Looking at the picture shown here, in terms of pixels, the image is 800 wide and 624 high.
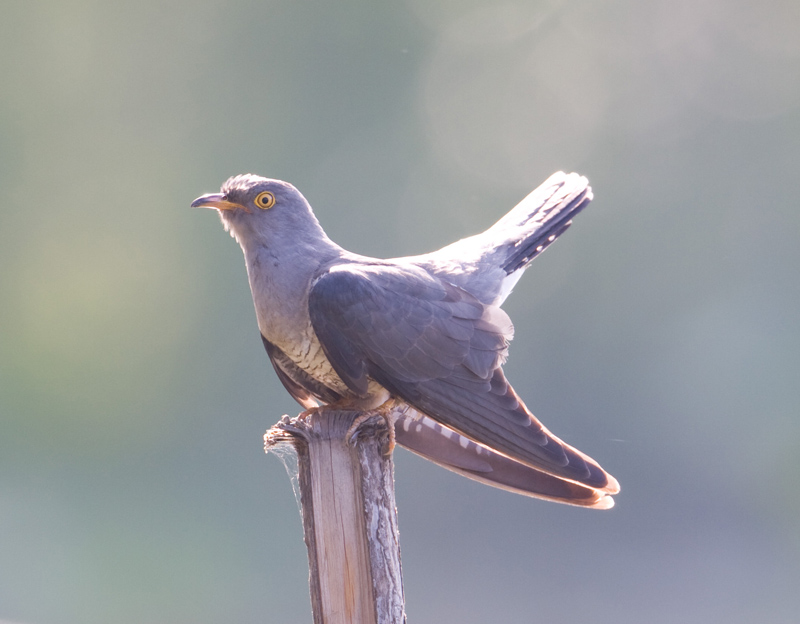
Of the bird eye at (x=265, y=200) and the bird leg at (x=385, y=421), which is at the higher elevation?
the bird eye at (x=265, y=200)

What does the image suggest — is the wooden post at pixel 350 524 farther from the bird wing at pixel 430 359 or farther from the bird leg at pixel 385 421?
the bird wing at pixel 430 359

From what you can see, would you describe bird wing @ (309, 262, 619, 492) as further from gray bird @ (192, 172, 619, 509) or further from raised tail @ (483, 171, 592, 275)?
raised tail @ (483, 171, 592, 275)

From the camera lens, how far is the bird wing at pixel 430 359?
7.30ft

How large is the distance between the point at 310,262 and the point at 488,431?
840mm

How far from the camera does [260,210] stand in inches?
101

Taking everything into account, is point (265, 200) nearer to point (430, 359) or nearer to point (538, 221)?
point (430, 359)

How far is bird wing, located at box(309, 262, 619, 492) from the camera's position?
7.30 feet

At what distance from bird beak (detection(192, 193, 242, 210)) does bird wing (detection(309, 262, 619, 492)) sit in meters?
0.49

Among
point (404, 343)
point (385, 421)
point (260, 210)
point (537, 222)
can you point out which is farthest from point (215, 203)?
point (537, 222)

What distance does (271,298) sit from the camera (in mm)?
2441

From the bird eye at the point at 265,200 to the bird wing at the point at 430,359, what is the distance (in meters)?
0.37

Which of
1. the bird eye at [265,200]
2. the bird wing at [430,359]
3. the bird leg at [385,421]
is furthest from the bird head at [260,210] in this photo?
the bird leg at [385,421]

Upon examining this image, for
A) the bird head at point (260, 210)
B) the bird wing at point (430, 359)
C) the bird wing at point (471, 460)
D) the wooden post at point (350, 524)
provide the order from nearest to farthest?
the wooden post at point (350, 524) → the bird wing at point (430, 359) → the bird wing at point (471, 460) → the bird head at point (260, 210)

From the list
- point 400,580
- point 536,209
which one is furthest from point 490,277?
point 400,580
